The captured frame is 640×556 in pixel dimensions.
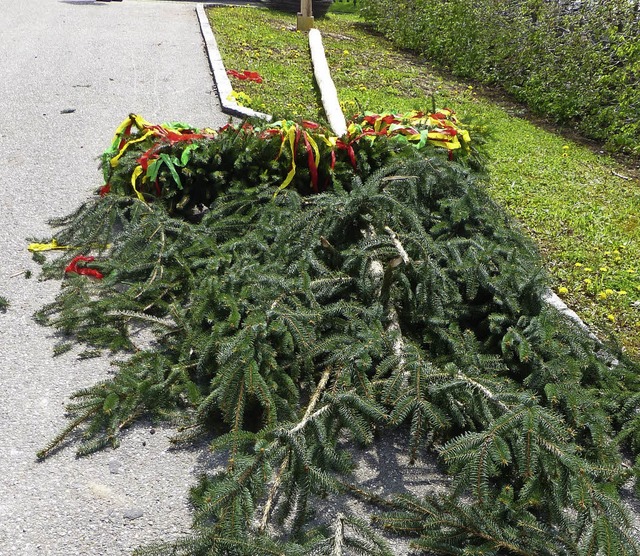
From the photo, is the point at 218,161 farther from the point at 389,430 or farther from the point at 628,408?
the point at 628,408

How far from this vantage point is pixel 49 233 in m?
4.94

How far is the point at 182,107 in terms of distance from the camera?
8023 mm

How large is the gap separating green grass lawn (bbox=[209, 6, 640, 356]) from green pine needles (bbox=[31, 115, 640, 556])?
0.93 m

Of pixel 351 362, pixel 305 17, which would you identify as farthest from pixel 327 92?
pixel 305 17

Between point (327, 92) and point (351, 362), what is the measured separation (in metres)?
5.76

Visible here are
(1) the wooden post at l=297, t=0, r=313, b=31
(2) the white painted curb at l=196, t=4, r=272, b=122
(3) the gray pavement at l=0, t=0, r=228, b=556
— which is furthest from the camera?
(1) the wooden post at l=297, t=0, r=313, b=31

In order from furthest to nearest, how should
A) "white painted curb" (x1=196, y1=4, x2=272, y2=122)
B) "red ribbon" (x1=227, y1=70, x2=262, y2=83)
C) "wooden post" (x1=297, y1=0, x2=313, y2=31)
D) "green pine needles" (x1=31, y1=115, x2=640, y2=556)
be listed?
"wooden post" (x1=297, y1=0, x2=313, y2=31) < "red ribbon" (x1=227, y1=70, x2=262, y2=83) < "white painted curb" (x1=196, y1=4, x2=272, y2=122) < "green pine needles" (x1=31, y1=115, x2=640, y2=556)

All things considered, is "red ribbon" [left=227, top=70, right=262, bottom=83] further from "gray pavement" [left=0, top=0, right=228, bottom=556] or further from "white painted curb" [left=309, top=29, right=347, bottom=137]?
"white painted curb" [left=309, top=29, right=347, bottom=137]

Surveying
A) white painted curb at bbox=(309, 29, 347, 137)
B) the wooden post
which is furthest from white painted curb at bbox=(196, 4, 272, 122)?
the wooden post

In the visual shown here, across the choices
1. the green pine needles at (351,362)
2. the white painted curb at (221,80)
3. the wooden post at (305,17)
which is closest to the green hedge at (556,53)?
the wooden post at (305,17)

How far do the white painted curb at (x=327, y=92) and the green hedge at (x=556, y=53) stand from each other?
2.18m

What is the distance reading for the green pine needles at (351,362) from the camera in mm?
2523

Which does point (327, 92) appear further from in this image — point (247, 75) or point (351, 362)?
point (351, 362)

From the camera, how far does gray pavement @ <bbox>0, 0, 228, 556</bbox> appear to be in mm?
2680
